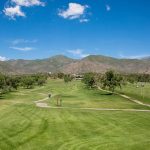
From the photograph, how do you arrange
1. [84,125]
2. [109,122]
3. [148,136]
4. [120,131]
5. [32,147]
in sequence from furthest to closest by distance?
[109,122], [84,125], [120,131], [148,136], [32,147]

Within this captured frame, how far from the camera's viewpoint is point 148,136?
125 feet

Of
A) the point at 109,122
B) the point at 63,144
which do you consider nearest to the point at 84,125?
the point at 109,122

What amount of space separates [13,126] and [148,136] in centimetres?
1795

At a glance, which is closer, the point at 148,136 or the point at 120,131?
the point at 148,136

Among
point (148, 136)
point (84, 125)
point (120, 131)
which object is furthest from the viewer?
point (84, 125)

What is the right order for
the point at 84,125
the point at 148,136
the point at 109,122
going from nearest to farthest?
the point at 148,136 → the point at 84,125 → the point at 109,122

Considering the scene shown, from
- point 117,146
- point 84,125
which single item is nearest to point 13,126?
point 84,125

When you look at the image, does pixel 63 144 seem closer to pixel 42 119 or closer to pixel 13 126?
pixel 13 126

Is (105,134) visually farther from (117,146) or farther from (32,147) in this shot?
(32,147)

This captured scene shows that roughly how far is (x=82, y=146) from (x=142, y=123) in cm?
1870

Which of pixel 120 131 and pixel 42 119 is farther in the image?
pixel 42 119

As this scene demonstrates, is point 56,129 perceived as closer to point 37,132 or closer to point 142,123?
point 37,132

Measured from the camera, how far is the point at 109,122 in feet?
161

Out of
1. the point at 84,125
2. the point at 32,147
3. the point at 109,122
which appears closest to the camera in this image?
the point at 32,147
